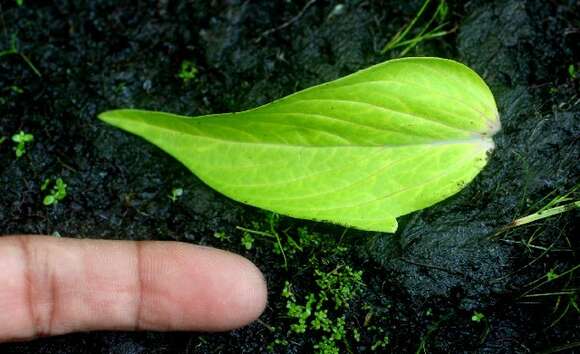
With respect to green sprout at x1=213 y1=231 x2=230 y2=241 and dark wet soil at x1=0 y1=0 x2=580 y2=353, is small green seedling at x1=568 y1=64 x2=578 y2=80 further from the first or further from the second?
green sprout at x1=213 y1=231 x2=230 y2=241

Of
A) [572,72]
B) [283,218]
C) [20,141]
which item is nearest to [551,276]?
[572,72]

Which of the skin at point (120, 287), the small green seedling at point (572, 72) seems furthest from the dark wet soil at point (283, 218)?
the skin at point (120, 287)

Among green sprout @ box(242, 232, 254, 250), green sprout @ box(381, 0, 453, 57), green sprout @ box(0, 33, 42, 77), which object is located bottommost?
green sprout @ box(242, 232, 254, 250)

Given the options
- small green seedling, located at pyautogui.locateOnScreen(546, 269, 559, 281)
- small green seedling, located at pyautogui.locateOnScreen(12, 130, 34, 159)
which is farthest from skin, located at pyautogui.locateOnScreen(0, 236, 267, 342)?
small green seedling, located at pyautogui.locateOnScreen(546, 269, 559, 281)

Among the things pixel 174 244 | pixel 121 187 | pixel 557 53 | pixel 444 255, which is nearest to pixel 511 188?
pixel 444 255

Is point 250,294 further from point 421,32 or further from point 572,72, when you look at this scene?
point 572,72
